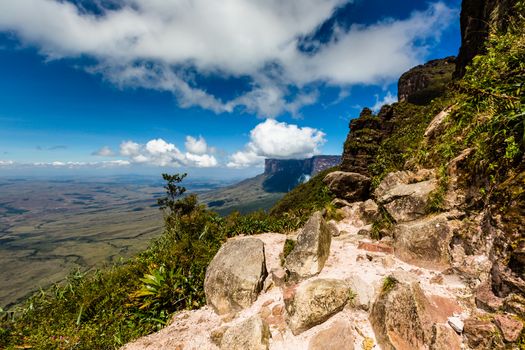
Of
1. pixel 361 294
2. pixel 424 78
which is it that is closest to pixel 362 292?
pixel 361 294

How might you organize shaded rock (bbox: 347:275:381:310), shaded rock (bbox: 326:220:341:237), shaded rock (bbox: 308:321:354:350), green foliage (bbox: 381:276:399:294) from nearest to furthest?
shaded rock (bbox: 308:321:354:350) → green foliage (bbox: 381:276:399:294) → shaded rock (bbox: 347:275:381:310) → shaded rock (bbox: 326:220:341:237)

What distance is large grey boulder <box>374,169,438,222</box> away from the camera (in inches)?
340

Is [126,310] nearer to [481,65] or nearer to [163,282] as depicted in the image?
[163,282]

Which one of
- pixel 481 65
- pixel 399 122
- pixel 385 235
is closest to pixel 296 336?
pixel 385 235

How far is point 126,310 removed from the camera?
31.0 ft

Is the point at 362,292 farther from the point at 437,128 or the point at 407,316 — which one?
the point at 437,128

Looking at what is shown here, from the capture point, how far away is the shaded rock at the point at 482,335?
407cm

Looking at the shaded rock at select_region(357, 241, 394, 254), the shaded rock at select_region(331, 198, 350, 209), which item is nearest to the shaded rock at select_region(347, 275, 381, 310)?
the shaded rock at select_region(357, 241, 394, 254)

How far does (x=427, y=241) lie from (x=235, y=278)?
639 centimetres

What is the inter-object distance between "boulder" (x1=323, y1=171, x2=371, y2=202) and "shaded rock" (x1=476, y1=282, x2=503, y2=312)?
12.2 m

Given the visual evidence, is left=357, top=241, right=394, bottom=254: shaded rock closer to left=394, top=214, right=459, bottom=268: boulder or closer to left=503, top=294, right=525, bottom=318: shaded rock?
left=394, top=214, right=459, bottom=268: boulder

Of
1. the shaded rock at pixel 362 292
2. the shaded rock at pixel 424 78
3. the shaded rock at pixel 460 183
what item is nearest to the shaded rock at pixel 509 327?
the shaded rock at pixel 362 292

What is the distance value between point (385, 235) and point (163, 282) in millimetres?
9344

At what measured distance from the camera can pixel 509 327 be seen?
394cm
